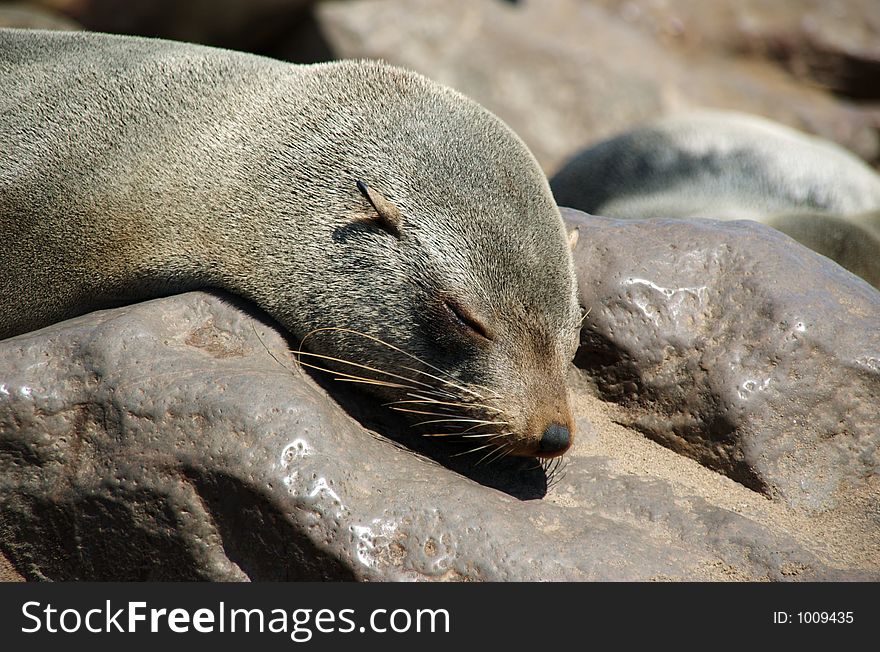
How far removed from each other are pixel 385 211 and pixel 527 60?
9601 millimetres

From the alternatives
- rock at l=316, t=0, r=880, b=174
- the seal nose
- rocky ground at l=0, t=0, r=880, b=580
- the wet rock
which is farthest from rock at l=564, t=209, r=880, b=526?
the wet rock

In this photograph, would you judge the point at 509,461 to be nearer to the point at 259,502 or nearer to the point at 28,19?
the point at 259,502

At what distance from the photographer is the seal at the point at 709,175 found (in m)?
8.71

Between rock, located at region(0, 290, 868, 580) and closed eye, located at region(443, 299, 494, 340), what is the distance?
614mm

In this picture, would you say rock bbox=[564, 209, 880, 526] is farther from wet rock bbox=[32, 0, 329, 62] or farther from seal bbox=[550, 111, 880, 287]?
wet rock bbox=[32, 0, 329, 62]

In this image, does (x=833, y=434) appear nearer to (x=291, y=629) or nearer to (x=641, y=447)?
(x=641, y=447)

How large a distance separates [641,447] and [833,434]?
0.90m

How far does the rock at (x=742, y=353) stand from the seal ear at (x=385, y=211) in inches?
48.1

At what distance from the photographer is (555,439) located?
4.12 metres

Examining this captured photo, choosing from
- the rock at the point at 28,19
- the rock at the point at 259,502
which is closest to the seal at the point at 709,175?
the rock at the point at 259,502

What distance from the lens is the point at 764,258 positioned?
16.9 feet

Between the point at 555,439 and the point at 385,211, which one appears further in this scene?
the point at 385,211

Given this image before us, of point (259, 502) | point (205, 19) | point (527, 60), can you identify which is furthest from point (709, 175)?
point (205, 19)

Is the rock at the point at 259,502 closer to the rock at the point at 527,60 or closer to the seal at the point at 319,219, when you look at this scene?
the seal at the point at 319,219
